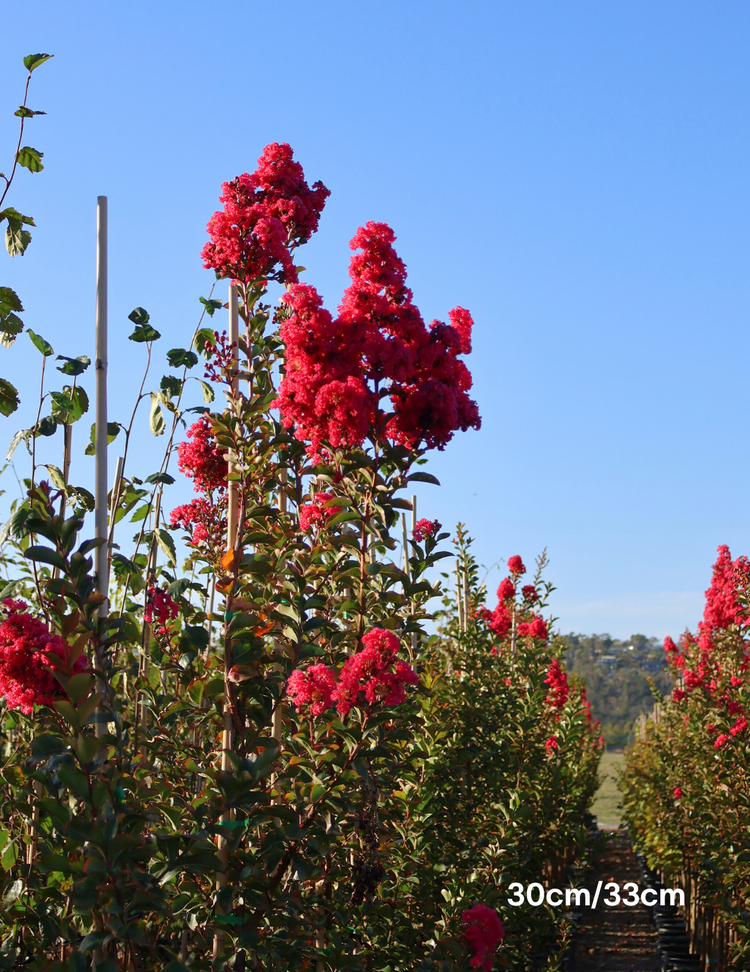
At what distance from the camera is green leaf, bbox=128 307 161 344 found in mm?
2914

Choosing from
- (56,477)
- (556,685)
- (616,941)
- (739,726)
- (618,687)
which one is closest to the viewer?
(56,477)

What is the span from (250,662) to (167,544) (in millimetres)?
708

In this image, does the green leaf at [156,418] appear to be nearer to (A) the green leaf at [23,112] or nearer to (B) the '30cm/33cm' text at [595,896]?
(A) the green leaf at [23,112]

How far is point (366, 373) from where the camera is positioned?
2.35m

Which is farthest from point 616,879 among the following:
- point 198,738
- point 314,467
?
point 314,467

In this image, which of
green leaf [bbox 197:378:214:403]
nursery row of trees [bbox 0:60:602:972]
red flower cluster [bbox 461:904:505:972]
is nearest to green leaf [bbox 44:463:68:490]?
nursery row of trees [bbox 0:60:602:972]

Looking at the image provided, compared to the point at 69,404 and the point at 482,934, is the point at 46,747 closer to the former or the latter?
the point at 69,404

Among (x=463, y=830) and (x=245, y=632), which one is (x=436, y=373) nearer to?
(x=245, y=632)

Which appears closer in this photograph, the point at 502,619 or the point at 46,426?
the point at 46,426

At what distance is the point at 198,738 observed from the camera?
286 centimetres

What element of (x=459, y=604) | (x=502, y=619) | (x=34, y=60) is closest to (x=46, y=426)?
(x=34, y=60)

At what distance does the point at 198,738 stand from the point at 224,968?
3.27ft

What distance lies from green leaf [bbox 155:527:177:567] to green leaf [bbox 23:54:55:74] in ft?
4.52

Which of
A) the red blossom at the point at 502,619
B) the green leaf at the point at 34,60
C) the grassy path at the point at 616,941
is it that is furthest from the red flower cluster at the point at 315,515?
the grassy path at the point at 616,941
